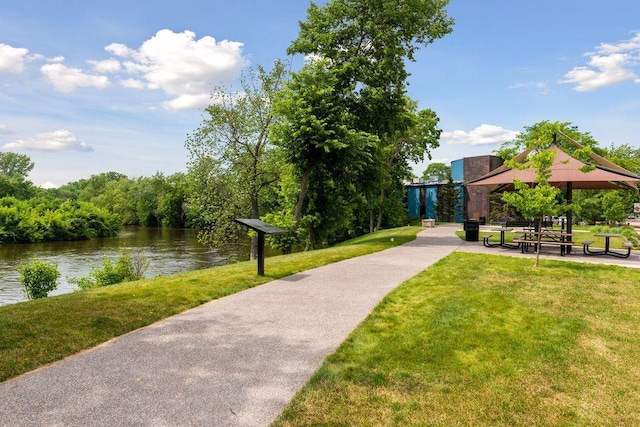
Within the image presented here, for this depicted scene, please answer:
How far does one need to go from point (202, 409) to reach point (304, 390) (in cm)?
99

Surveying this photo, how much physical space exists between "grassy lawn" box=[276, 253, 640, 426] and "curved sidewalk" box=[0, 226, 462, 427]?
0.37m

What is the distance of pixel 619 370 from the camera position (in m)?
4.62

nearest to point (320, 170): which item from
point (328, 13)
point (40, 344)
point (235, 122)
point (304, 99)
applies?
point (304, 99)

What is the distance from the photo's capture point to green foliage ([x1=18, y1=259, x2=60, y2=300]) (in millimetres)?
14281

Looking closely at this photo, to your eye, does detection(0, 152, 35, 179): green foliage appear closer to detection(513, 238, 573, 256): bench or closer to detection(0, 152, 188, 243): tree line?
detection(0, 152, 188, 243): tree line

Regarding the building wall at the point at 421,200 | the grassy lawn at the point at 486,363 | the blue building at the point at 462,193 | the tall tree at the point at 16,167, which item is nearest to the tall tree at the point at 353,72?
the grassy lawn at the point at 486,363

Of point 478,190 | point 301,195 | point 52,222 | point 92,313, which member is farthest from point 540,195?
point 52,222

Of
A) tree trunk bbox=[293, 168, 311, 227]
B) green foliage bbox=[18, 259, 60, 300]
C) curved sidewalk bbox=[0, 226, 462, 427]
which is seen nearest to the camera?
curved sidewalk bbox=[0, 226, 462, 427]

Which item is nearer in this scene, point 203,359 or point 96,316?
point 203,359

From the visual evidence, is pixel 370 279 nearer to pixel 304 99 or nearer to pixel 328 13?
pixel 304 99

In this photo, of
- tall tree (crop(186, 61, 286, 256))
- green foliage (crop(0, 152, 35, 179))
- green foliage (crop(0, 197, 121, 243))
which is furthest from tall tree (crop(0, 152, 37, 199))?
tall tree (crop(186, 61, 286, 256))

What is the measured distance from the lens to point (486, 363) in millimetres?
4684

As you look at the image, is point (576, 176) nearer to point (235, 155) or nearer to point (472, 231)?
point (472, 231)

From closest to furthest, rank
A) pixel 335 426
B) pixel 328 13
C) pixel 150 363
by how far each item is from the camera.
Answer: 1. pixel 335 426
2. pixel 150 363
3. pixel 328 13
